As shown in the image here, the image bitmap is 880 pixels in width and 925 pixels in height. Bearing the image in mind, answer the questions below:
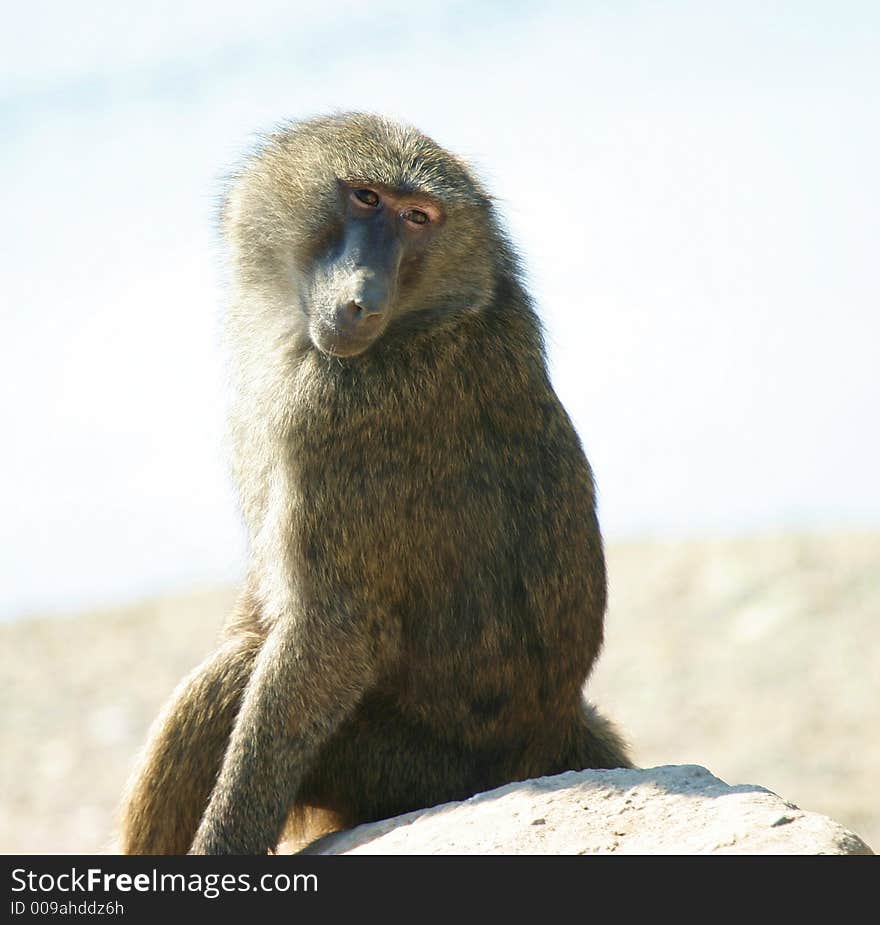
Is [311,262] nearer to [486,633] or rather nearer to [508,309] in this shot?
[508,309]

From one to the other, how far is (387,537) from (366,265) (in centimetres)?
89

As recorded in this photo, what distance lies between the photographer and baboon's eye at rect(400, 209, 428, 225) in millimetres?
5277

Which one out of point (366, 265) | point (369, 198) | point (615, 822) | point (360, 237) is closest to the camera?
point (615, 822)

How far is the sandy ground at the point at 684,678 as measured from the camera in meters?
12.8

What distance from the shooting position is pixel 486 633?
204 inches

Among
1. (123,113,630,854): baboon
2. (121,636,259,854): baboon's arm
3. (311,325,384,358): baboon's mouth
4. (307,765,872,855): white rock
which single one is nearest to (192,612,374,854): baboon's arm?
(123,113,630,854): baboon

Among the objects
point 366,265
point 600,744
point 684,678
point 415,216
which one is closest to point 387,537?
point 366,265

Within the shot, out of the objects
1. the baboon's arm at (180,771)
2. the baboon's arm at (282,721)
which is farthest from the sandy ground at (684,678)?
the baboon's arm at (282,721)

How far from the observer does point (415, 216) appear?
17.4 feet

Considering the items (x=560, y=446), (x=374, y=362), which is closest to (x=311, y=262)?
(x=374, y=362)

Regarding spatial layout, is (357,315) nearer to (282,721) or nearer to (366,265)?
(366,265)

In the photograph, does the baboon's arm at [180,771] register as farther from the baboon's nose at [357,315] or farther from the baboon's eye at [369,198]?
the baboon's eye at [369,198]

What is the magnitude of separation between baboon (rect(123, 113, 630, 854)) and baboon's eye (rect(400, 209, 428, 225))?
11 mm

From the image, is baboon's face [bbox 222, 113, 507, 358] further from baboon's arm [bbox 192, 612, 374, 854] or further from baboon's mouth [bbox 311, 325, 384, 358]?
baboon's arm [bbox 192, 612, 374, 854]
